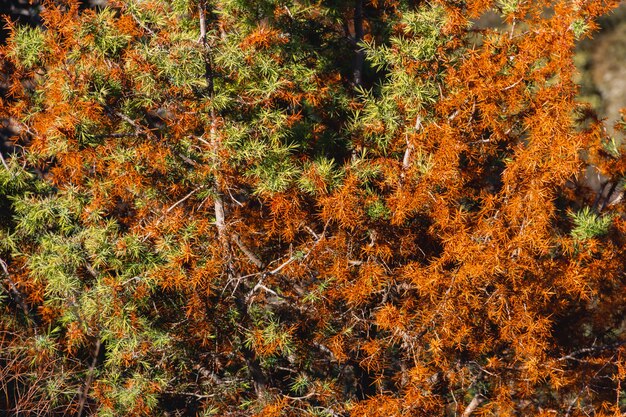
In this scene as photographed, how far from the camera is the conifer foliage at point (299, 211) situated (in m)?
4.59

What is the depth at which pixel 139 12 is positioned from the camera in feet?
15.7

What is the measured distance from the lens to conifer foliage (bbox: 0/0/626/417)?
4586mm

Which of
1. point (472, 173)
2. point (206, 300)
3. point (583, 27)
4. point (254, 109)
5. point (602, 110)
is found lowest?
point (602, 110)

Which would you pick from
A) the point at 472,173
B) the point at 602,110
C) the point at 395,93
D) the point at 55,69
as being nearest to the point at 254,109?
the point at 395,93

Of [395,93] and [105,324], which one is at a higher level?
[395,93]

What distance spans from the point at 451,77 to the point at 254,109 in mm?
1377

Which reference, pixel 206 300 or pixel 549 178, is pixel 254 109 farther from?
pixel 549 178

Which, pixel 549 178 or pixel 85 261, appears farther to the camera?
pixel 85 261

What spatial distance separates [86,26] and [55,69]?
356 mm

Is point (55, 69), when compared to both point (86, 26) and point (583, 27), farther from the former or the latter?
point (583, 27)

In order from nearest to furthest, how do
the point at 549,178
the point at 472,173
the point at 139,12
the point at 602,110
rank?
the point at 549,178 → the point at 139,12 → the point at 472,173 → the point at 602,110

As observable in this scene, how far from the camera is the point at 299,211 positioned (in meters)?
4.89

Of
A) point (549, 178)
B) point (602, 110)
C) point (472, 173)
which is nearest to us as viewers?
point (549, 178)

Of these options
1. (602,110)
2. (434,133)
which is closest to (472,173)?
(434,133)
